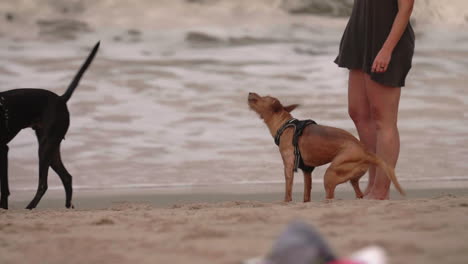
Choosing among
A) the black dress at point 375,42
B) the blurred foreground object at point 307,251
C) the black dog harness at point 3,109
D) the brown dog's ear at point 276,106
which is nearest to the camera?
the blurred foreground object at point 307,251

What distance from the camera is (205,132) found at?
31.7 feet

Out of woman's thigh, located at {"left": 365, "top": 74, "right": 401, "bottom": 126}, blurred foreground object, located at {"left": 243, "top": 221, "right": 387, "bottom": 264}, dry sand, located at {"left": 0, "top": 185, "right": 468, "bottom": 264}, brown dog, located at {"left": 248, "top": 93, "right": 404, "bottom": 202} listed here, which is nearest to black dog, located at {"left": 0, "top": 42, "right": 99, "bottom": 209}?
dry sand, located at {"left": 0, "top": 185, "right": 468, "bottom": 264}

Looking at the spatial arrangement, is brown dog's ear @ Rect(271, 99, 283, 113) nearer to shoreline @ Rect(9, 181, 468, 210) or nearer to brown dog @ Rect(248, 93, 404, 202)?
brown dog @ Rect(248, 93, 404, 202)

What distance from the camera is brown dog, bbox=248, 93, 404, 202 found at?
4.48 meters

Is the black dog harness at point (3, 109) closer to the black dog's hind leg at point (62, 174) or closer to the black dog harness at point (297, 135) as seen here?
the black dog's hind leg at point (62, 174)

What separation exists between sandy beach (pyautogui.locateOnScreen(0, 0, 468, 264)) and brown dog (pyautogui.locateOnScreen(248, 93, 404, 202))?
0.78ft

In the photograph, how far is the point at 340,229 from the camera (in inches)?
120

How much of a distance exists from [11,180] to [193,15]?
28.3 feet

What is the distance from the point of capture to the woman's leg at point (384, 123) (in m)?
4.50

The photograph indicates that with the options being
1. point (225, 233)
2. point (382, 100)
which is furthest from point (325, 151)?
point (225, 233)

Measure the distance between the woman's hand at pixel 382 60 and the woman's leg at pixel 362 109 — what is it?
0.24m

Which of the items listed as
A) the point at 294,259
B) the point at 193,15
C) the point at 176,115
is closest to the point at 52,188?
the point at 176,115

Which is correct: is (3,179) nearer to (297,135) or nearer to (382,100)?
(297,135)

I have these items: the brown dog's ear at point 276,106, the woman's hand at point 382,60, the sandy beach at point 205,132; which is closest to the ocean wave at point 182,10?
the sandy beach at point 205,132
